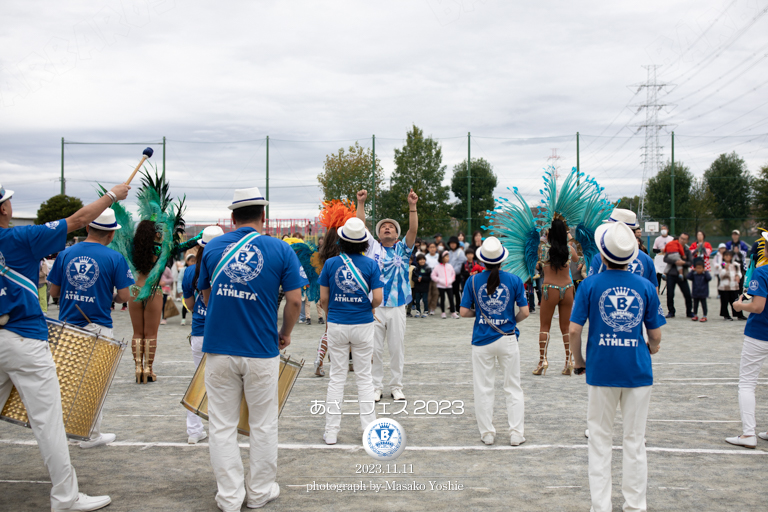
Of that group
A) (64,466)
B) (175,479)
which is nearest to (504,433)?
(175,479)

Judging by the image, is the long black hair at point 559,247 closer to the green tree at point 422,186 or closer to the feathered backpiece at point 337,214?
the feathered backpiece at point 337,214

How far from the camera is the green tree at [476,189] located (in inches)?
951

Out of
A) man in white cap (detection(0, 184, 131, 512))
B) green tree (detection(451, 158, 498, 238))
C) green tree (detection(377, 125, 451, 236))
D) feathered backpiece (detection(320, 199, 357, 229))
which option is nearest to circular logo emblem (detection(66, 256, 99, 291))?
man in white cap (detection(0, 184, 131, 512))

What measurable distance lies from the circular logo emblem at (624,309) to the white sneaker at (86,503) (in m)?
3.39

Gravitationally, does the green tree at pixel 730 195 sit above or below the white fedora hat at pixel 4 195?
above

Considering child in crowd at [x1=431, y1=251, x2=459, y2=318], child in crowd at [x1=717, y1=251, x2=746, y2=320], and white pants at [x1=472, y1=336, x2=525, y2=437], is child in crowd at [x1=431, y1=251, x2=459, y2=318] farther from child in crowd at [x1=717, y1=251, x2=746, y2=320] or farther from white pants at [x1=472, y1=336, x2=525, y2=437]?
white pants at [x1=472, y1=336, x2=525, y2=437]

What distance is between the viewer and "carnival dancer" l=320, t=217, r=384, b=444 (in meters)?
5.22

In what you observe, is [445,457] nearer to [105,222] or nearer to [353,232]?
[353,232]

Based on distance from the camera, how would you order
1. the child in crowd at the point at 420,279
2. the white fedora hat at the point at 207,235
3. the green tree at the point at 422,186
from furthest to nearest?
the green tree at the point at 422,186 → the child in crowd at the point at 420,279 → the white fedora hat at the point at 207,235

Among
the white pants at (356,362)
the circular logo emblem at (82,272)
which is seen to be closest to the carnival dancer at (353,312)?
the white pants at (356,362)

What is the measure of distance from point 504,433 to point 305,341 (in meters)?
6.29

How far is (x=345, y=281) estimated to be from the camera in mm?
5238

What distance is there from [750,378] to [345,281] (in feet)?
11.5

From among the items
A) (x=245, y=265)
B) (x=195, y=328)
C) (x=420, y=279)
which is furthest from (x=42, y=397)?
(x=420, y=279)
